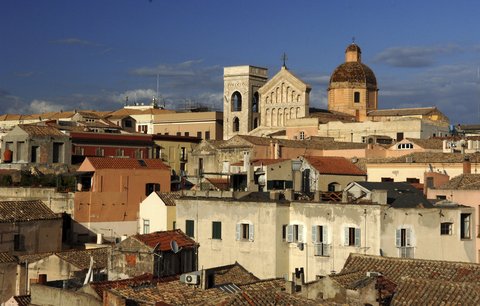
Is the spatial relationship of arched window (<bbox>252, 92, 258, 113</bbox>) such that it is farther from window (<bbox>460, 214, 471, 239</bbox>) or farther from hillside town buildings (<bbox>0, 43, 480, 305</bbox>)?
window (<bbox>460, 214, 471, 239</bbox>)

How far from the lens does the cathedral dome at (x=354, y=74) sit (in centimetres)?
8525

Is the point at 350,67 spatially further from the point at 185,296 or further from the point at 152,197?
the point at 185,296

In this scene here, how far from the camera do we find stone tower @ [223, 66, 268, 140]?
300 ft

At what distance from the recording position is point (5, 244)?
120 ft

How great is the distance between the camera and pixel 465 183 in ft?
119

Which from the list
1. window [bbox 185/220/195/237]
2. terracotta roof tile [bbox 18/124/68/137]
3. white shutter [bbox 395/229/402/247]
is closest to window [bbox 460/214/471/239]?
white shutter [bbox 395/229/402/247]

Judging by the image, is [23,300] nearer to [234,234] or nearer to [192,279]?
[192,279]

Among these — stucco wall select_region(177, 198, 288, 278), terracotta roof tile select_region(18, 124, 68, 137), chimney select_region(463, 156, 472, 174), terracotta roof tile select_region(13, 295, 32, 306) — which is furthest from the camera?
terracotta roof tile select_region(18, 124, 68, 137)

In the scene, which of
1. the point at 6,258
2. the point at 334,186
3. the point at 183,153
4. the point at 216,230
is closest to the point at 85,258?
the point at 6,258

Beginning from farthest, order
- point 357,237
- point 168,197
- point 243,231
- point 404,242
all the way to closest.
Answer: point 168,197
point 243,231
point 357,237
point 404,242

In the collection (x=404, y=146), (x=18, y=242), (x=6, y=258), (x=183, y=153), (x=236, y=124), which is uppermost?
(x=236, y=124)

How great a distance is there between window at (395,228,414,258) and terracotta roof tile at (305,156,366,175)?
15.2 m

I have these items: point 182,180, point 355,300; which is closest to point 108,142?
point 182,180

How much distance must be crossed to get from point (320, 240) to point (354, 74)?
55855 mm
